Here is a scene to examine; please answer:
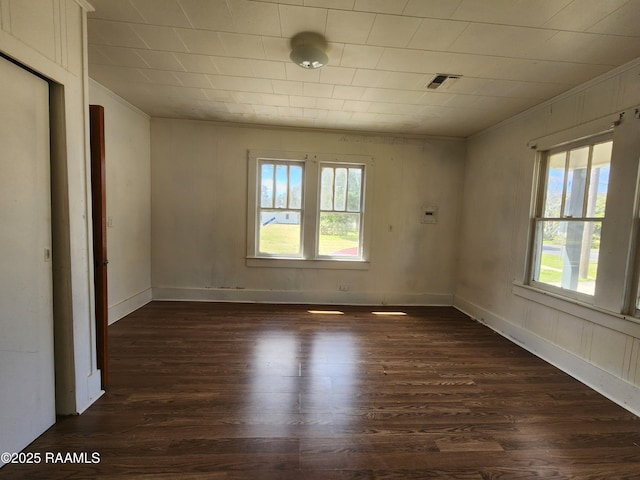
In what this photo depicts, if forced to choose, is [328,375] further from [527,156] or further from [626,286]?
[527,156]

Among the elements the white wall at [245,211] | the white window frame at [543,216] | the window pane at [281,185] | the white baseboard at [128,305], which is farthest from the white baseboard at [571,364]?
the white baseboard at [128,305]

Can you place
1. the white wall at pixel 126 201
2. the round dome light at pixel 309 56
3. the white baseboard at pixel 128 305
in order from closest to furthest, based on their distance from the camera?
the round dome light at pixel 309 56 → the white wall at pixel 126 201 → the white baseboard at pixel 128 305

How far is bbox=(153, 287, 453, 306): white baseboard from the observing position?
4.15 meters

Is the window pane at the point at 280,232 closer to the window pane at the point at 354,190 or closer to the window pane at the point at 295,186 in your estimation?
the window pane at the point at 295,186

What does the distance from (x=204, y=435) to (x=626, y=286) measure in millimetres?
3208

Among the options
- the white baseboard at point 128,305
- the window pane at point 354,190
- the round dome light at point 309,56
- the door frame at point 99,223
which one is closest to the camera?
the door frame at point 99,223

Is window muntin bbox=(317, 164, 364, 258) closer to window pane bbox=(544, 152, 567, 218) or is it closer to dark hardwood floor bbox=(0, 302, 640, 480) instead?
dark hardwood floor bbox=(0, 302, 640, 480)

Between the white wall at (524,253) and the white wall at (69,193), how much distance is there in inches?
153

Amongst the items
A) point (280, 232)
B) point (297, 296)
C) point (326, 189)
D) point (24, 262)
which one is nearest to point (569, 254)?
point (326, 189)

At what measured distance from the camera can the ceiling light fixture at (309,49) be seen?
→ 1.95 meters

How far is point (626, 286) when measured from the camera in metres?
2.11

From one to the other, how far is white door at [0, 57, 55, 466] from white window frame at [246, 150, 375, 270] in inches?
101

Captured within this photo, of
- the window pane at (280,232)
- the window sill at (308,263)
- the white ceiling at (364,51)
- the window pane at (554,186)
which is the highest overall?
the white ceiling at (364,51)

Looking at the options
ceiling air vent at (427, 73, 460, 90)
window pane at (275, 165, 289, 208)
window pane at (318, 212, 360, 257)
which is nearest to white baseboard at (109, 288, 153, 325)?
window pane at (275, 165, 289, 208)
